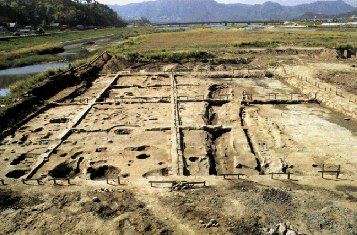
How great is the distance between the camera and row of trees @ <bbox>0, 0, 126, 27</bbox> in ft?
298

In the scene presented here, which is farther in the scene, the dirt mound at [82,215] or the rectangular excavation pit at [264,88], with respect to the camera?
the rectangular excavation pit at [264,88]

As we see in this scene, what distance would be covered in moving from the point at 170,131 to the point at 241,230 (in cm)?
875

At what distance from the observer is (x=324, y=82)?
2686 centimetres

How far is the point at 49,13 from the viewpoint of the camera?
108562 mm

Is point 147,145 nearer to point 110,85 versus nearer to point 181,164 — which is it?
point 181,164

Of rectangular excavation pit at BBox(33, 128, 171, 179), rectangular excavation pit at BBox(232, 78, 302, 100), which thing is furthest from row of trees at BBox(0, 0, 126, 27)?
rectangular excavation pit at BBox(33, 128, 171, 179)

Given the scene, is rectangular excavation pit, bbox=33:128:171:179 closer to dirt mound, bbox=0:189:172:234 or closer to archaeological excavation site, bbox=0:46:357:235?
archaeological excavation site, bbox=0:46:357:235

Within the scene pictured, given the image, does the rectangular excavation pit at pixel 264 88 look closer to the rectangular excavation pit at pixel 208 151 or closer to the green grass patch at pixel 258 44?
the rectangular excavation pit at pixel 208 151

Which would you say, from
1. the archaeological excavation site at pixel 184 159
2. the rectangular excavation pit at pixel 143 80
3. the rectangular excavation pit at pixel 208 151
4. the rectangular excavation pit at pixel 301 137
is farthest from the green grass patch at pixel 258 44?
the rectangular excavation pit at pixel 208 151

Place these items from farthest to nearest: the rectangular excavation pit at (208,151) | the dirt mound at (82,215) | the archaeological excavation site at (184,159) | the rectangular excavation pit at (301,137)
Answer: the rectangular excavation pit at (301,137)
the rectangular excavation pit at (208,151)
the archaeological excavation site at (184,159)
the dirt mound at (82,215)

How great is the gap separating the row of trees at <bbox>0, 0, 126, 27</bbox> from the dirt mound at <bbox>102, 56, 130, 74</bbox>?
208 feet

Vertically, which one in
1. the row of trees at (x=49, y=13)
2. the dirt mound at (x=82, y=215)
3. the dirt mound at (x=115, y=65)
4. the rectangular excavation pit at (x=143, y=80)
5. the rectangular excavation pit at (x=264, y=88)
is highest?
the row of trees at (x=49, y=13)

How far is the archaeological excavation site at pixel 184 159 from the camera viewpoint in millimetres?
10172

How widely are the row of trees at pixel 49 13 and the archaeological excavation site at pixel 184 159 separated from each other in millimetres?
74950
